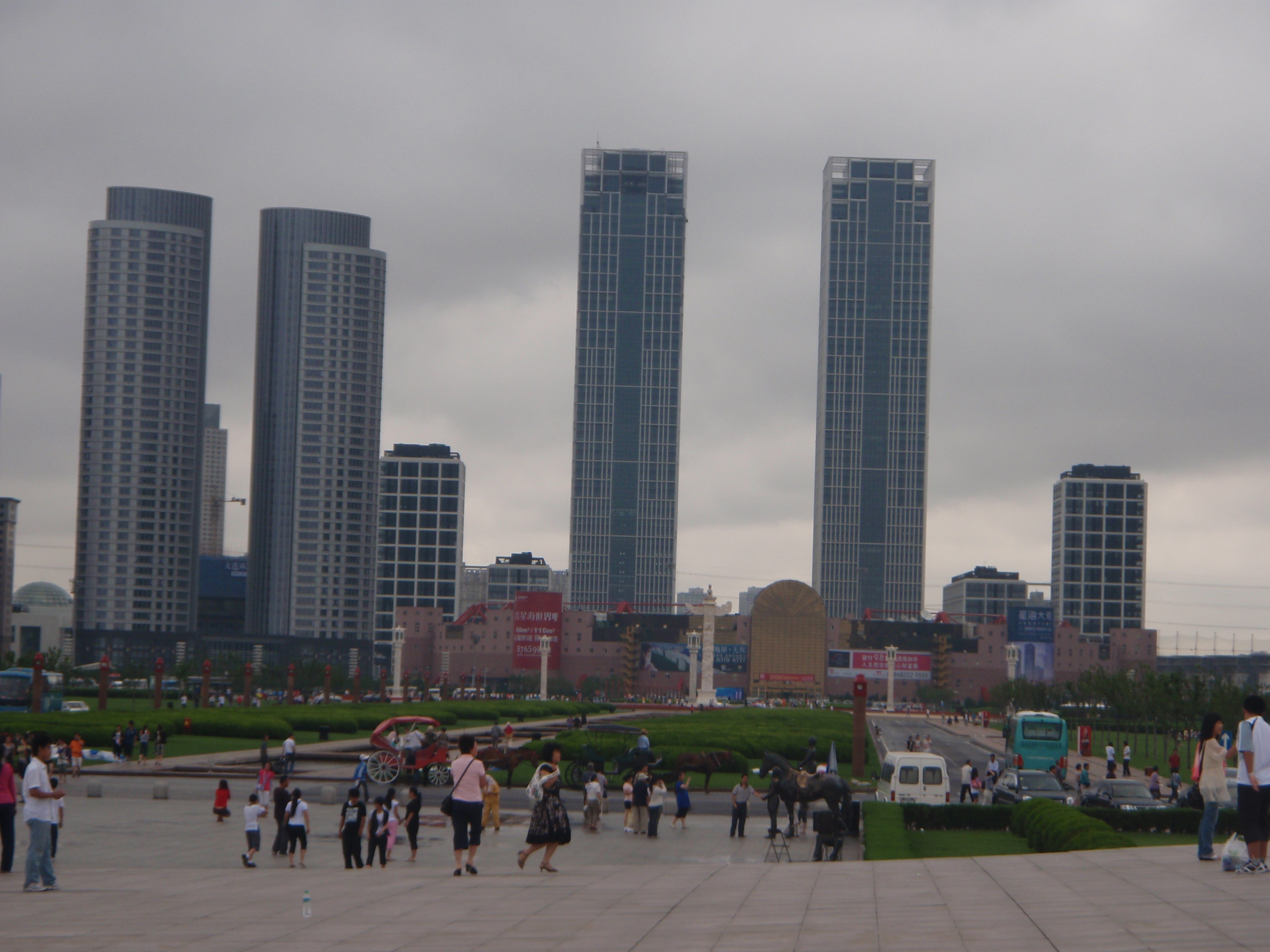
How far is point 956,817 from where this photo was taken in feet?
110

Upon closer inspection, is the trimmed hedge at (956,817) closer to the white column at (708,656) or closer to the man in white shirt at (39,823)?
the man in white shirt at (39,823)

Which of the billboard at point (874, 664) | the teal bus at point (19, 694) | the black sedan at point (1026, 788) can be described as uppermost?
the black sedan at point (1026, 788)

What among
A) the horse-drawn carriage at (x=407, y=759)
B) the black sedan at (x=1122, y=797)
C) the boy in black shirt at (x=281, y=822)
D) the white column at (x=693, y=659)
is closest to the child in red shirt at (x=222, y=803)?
the boy in black shirt at (x=281, y=822)

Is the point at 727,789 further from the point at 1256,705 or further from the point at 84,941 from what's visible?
the point at 84,941

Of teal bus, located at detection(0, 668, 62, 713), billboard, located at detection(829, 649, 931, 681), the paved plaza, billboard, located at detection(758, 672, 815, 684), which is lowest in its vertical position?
billboard, located at detection(758, 672, 815, 684)

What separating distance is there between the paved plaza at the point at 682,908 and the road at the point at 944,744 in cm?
2302

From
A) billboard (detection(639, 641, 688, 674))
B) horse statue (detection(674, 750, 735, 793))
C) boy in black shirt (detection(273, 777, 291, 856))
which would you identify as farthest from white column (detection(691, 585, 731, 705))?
boy in black shirt (detection(273, 777, 291, 856))

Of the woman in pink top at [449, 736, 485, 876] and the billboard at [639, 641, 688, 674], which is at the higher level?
the woman in pink top at [449, 736, 485, 876]

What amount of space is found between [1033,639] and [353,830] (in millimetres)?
182257

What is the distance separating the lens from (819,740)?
62.8 m

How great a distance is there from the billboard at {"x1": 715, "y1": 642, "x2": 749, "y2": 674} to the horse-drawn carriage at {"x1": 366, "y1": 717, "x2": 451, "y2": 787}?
15142 centimetres

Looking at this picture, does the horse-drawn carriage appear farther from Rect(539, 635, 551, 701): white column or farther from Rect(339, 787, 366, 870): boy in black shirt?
Rect(539, 635, 551, 701): white column

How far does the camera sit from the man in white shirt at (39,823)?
52.4 feet

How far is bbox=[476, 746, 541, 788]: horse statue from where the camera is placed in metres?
43.0
